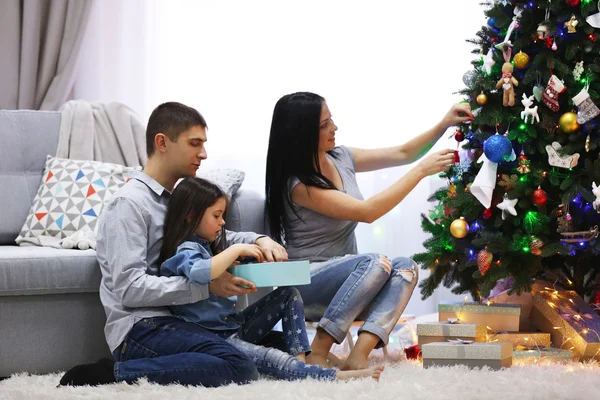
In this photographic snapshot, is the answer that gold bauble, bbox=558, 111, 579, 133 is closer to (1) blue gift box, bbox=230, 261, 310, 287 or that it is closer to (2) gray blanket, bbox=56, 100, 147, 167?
(1) blue gift box, bbox=230, 261, 310, 287

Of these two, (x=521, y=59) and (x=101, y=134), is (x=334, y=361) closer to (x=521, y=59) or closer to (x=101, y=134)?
(x=521, y=59)

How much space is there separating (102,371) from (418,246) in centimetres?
200

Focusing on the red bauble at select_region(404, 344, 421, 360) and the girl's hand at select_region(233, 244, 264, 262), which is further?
the red bauble at select_region(404, 344, 421, 360)

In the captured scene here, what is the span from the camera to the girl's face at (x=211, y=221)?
2.21 meters

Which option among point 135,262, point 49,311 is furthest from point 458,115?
point 49,311

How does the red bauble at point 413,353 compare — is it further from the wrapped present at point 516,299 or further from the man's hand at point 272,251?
the man's hand at point 272,251

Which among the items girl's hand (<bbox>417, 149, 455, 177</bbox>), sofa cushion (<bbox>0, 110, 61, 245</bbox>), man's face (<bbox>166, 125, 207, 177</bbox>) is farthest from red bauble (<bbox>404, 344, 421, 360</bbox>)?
sofa cushion (<bbox>0, 110, 61, 245</bbox>)

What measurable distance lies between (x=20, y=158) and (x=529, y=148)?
193 centimetres

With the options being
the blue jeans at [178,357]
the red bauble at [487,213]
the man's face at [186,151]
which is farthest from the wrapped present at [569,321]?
the man's face at [186,151]

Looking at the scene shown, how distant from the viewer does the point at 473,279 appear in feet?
8.87

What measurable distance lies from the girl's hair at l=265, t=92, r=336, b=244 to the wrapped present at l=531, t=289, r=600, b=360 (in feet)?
2.69

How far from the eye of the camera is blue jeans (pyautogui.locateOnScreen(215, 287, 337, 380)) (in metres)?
2.13

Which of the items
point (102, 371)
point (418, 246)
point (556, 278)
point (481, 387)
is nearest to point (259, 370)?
point (102, 371)

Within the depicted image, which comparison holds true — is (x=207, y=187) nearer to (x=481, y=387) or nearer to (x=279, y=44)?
(x=481, y=387)
